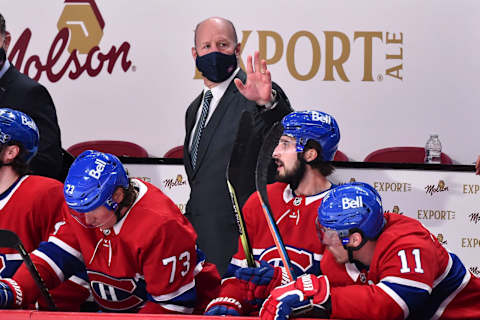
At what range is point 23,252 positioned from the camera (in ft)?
7.89

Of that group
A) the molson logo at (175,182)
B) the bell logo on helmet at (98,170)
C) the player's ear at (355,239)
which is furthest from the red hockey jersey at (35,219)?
the molson logo at (175,182)

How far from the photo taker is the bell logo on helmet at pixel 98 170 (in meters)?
2.52

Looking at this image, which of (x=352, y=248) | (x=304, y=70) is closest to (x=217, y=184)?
(x=352, y=248)

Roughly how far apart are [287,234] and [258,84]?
776mm

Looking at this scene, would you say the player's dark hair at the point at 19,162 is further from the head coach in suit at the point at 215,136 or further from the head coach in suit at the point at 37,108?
the head coach in suit at the point at 215,136

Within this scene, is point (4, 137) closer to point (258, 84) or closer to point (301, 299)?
point (258, 84)

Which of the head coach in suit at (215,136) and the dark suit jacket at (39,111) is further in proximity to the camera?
the head coach in suit at (215,136)

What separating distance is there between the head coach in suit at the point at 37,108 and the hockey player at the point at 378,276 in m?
1.33

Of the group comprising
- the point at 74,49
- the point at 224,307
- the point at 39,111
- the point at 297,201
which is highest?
the point at 74,49

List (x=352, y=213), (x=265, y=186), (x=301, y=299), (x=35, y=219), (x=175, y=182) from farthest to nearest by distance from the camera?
1. (x=175, y=182)
2. (x=35, y=219)
3. (x=265, y=186)
4. (x=352, y=213)
5. (x=301, y=299)

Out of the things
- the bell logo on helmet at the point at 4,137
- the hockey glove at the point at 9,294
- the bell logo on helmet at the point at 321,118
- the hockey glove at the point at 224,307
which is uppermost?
the bell logo on helmet at the point at 321,118

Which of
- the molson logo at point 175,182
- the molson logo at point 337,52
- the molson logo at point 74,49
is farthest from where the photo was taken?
the molson logo at point 74,49

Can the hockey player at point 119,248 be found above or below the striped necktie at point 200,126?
below

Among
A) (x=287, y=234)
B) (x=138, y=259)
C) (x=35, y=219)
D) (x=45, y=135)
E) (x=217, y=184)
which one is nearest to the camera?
(x=138, y=259)
